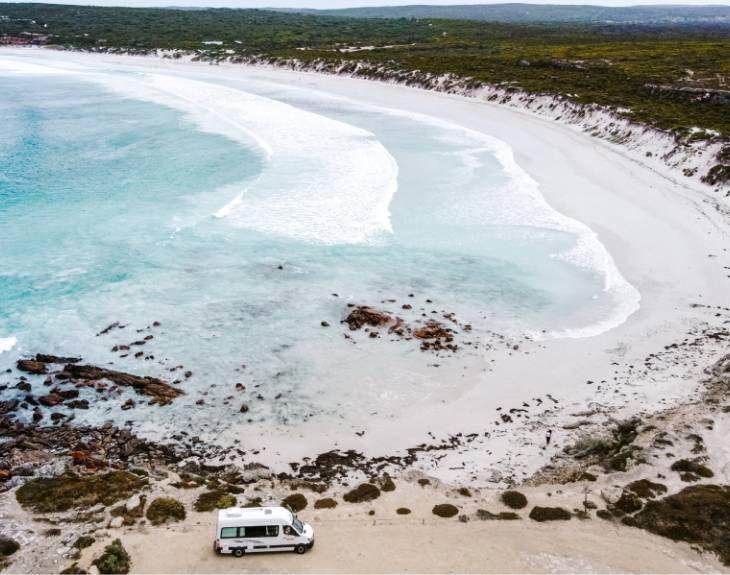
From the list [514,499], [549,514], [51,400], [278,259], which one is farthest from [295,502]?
[278,259]

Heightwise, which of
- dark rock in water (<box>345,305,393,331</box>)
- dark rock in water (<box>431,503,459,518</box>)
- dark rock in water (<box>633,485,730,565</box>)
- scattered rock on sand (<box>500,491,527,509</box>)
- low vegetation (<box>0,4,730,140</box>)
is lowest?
dark rock in water (<box>431,503,459,518</box>)

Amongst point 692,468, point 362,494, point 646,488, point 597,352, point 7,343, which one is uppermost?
point 597,352

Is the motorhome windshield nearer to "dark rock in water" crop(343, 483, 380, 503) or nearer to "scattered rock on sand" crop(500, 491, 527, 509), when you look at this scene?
"dark rock in water" crop(343, 483, 380, 503)

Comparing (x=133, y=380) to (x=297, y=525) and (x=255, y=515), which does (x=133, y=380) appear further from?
(x=297, y=525)

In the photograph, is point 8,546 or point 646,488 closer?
point 8,546

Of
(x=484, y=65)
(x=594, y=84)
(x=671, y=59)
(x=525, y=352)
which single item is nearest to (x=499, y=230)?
(x=525, y=352)

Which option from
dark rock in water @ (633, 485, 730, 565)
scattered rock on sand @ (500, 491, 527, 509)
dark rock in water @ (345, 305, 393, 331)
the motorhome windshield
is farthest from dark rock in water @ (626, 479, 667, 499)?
dark rock in water @ (345, 305, 393, 331)

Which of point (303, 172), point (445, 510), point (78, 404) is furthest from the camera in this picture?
point (303, 172)
